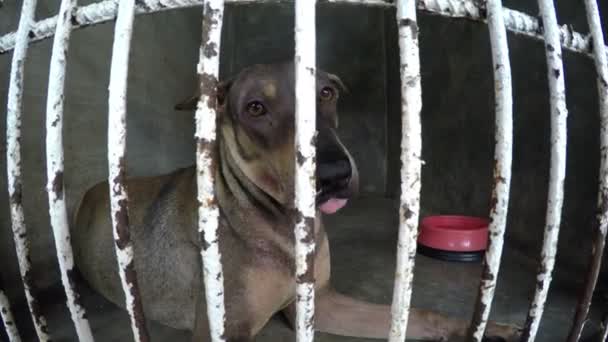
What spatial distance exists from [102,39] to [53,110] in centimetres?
195

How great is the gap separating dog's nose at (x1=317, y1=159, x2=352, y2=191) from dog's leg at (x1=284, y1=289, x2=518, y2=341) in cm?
76

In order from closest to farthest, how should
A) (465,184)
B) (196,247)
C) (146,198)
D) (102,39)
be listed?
(196,247)
(146,198)
(102,39)
(465,184)

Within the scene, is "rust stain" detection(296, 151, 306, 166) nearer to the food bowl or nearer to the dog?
the dog

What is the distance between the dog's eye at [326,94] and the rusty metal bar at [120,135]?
0.94 m

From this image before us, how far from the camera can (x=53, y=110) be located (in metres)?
1.07

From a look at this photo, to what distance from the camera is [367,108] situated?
Answer: 14.1ft

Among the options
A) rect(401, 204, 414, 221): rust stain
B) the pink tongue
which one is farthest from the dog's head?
rect(401, 204, 414, 221): rust stain

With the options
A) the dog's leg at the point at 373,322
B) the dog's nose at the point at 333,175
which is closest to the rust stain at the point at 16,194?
the dog's nose at the point at 333,175

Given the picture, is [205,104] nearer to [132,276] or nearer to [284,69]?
[132,276]

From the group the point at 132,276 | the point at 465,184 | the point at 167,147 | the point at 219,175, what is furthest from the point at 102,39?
the point at 465,184

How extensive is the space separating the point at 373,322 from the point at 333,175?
831mm

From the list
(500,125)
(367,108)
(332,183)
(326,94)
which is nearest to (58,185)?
(332,183)

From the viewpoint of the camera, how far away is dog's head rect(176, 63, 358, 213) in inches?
61.4

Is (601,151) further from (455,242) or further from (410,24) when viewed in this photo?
(455,242)
